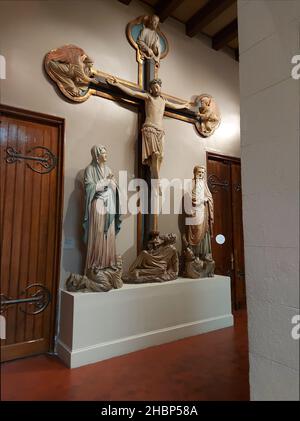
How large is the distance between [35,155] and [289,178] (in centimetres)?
153

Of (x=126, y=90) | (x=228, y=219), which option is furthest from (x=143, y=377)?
(x=228, y=219)

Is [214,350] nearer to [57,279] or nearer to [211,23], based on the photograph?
[57,279]

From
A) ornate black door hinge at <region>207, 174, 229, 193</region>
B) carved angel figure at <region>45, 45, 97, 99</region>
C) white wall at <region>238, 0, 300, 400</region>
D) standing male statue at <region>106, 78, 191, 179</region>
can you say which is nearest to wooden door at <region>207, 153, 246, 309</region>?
ornate black door hinge at <region>207, 174, 229, 193</region>

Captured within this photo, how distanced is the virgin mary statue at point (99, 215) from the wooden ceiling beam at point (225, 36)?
1953mm

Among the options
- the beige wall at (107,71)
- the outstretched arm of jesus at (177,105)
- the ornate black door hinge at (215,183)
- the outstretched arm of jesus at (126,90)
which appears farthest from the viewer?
the ornate black door hinge at (215,183)

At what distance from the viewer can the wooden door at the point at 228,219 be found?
284 centimetres

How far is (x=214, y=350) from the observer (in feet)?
5.11

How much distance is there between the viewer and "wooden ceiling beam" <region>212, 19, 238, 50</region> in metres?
2.69

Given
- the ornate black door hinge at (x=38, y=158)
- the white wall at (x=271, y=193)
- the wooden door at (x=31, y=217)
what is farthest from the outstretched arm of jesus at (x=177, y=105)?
the white wall at (x=271, y=193)

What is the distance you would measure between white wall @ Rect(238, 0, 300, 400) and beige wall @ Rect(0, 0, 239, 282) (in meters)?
1.32

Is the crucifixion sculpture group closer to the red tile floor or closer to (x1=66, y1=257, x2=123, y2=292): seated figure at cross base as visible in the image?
(x1=66, y1=257, x2=123, y2=292): seated figure at cross base

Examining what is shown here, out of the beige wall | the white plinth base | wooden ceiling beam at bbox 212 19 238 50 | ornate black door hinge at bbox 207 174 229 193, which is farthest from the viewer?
ornate black door hinge at bbox 207 174 229 193

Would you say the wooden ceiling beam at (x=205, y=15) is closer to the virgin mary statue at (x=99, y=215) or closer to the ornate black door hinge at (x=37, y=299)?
the virgin mary statue at (x=99, y=215)

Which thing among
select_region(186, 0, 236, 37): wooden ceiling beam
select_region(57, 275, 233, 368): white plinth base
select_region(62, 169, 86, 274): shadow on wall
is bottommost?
select_region(57, 275, 233, 368): white plinth base
